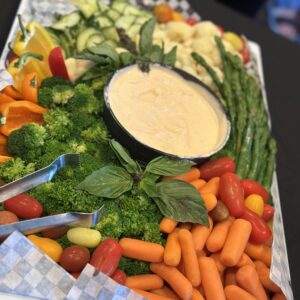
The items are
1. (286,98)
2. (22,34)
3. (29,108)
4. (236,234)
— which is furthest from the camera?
(286,98)

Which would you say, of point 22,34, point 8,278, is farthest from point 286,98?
point 8,278

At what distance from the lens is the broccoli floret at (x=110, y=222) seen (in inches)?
87.0

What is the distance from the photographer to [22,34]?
2951 mm

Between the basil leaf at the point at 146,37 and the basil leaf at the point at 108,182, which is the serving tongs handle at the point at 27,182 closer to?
the basil leaf at the point at 108,182

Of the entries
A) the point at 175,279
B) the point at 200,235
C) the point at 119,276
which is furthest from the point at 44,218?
the point at 200,235

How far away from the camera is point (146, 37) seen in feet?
10.7

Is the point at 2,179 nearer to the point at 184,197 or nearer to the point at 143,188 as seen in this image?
the point at 143,188

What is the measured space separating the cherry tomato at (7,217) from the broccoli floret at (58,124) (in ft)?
1.80

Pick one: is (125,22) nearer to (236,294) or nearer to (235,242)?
(235,242)

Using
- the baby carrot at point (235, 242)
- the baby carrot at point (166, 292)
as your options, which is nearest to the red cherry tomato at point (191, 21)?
the baby carrot at point (235, 242)

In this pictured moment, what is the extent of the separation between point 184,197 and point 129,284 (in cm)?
53

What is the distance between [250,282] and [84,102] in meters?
1.37

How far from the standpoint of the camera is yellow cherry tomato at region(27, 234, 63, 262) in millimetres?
2076

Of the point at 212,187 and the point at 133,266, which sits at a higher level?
the point at 212,187
